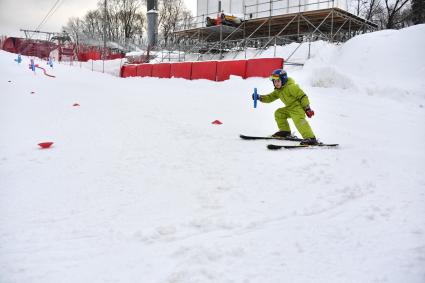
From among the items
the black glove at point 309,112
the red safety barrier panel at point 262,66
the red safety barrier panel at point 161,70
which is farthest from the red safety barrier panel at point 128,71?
the black glove at point 309,112

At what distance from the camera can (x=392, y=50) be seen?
1356 centimetres

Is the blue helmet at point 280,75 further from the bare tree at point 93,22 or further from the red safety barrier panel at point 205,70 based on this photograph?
the bare tree at point 93,22

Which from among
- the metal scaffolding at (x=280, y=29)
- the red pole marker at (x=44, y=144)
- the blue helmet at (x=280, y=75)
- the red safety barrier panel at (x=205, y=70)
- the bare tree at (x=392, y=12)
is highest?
the bare tree at (x=392, y=12)

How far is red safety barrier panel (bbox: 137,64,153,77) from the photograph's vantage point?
837 inches

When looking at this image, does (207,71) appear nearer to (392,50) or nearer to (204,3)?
(392,50)

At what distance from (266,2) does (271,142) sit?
20.3 metres

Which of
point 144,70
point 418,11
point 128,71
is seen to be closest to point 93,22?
Answer: point 128,71

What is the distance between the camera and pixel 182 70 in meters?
18.2

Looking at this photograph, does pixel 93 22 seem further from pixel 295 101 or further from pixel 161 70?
pixel 295 101

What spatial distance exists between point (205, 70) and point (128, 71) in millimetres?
9019

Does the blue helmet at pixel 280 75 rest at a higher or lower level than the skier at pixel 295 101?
higher

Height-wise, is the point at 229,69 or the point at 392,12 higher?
the point at 392,12

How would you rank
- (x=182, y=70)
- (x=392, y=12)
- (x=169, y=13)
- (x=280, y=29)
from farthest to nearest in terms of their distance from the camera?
(x=169, y=13) < (x=392, y=12) < (x=280, y=29) < (x=182, y=70)

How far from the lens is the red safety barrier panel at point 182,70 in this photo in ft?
58.3
